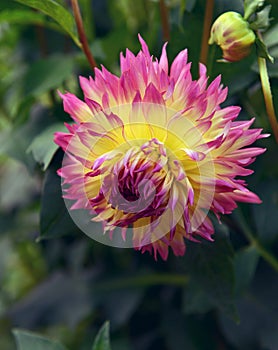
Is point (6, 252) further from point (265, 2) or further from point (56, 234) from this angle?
point (265, 2)

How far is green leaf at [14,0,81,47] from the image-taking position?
0.61 metres

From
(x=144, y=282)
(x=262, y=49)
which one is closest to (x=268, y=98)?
(x=262, y=49)

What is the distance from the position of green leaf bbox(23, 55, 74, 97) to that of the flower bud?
0.95 feet

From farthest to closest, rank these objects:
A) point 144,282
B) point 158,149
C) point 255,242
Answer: point 144,282
point 255,242
point 158,149

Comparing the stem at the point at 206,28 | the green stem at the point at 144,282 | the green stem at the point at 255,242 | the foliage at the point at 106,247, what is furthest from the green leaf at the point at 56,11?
the green stem at the point at 144,282

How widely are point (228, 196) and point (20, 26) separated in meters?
0.63

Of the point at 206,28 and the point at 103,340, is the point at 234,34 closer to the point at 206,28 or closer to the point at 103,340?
the point at 206,28

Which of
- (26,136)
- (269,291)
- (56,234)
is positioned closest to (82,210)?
(56,234)

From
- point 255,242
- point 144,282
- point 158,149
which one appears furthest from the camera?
point 144,282

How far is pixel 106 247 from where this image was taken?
0.98 meters

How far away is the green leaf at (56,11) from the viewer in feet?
2.00

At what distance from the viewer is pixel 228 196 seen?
50 centimetres

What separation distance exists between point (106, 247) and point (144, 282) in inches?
3.3

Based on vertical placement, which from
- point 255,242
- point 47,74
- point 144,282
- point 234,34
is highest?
point 234,34
